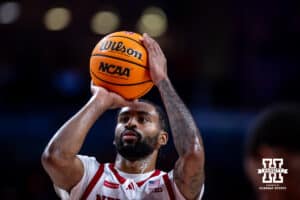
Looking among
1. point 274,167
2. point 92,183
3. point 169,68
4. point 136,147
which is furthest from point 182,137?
point 169,68

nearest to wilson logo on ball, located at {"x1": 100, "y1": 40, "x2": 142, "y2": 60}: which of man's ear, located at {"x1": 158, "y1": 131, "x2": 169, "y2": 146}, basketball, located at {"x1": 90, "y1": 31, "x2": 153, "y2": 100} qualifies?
basketball, located at {"x1": 90, "y1": 31, "x2": 153, "y2": 100}

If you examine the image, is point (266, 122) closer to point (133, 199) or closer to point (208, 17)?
point (133, 199)

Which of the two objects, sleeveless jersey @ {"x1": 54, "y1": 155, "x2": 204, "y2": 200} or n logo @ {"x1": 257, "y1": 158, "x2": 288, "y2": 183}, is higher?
n logo @ {"x1": 257, "y1": 158, "x2": 288, "y2": 183}

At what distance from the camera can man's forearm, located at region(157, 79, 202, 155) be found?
9.93 ft

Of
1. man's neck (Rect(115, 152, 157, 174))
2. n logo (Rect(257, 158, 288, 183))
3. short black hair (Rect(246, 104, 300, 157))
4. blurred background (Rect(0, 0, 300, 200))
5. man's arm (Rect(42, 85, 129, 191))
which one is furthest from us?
blurred background (Rect(0, 0, 300, 200))

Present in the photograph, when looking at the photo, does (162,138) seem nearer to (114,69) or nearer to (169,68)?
(114,69)

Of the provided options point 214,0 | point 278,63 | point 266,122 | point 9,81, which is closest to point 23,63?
point 9,81

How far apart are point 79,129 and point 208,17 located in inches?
196

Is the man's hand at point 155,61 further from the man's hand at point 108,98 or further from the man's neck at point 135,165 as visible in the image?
the man's neck at point 135,165

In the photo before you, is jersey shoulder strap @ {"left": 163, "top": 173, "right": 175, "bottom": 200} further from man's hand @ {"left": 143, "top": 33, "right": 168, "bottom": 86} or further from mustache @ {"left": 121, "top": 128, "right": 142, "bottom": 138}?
man's hand @ {"left": 143, "top": 33, "right": 168, "bottom": 86}

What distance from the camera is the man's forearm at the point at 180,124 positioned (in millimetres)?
3027

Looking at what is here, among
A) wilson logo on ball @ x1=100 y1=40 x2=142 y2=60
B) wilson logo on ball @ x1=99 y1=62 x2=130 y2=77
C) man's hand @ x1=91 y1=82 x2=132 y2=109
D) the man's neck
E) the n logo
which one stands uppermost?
wilson logo on ball @ x1=100 y1=40 x2=142 y2=60

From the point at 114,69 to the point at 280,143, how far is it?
178 cm

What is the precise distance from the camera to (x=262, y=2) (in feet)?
25.0
